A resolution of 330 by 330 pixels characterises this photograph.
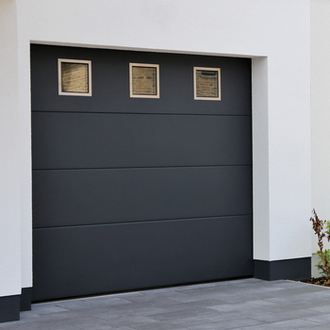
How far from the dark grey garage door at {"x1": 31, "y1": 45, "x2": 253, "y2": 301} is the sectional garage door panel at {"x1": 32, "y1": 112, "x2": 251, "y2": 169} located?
11mm

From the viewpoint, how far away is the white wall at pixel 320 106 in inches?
280

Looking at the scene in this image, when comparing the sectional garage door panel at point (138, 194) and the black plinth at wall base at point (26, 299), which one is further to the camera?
the sectional garage door panel at point (138, 194)

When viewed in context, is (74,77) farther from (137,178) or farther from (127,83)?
(137,178)

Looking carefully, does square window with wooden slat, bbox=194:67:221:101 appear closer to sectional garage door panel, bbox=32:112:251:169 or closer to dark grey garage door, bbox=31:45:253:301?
dark grey garage door, bbox=31:45:253:301

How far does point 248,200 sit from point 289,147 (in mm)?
838

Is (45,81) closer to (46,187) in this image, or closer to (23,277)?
(46,187)

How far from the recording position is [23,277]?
5277 mm

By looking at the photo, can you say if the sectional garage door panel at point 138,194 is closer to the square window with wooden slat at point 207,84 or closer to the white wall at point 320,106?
the square window with wooden slat at point 207,84

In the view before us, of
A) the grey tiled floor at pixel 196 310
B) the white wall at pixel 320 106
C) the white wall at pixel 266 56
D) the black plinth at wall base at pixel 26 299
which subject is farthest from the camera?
the white wall at pixel 320 106

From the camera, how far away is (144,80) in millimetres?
6234

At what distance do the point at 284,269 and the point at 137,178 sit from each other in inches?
87.9

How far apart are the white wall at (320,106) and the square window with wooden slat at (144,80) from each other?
219 centimetres

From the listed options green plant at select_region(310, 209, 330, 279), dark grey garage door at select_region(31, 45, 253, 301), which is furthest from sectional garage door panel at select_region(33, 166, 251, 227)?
green plant at select_region(310, 209, 330, 279)

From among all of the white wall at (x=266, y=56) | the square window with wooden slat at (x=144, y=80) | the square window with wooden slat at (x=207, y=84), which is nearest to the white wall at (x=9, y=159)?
the white wall at (x=266, y=56)
